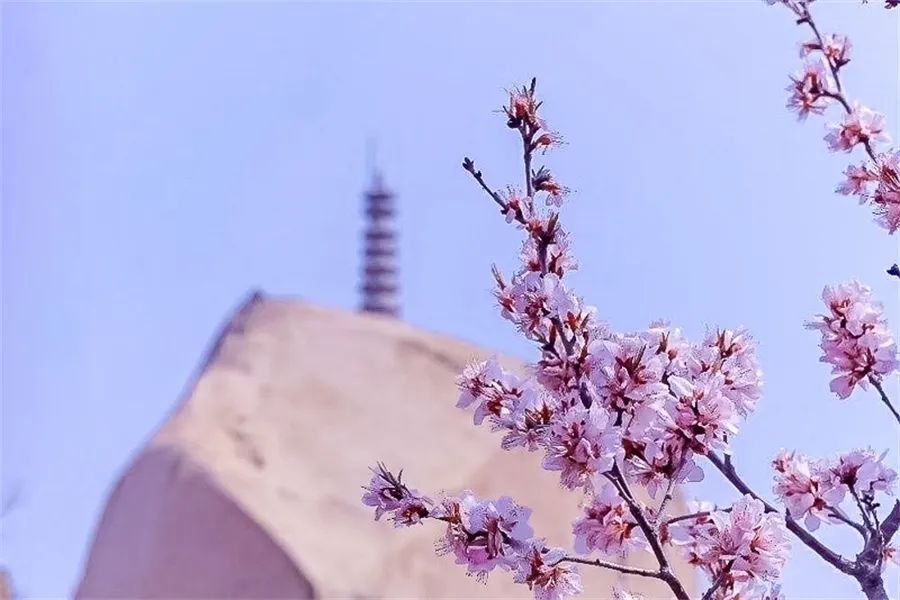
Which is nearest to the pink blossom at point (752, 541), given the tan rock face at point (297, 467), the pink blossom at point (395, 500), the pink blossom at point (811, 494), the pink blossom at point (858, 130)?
the pink blossom at point (811, 494)

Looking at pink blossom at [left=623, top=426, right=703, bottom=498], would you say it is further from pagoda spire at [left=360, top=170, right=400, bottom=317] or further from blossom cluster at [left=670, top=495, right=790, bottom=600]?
pagoda spire at [left=360, top=170, right=400, bottom=317]

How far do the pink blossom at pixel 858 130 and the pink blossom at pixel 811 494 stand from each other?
0.37m

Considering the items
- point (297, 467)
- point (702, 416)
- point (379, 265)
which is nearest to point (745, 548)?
point (702, 416)

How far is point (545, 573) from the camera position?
87cm

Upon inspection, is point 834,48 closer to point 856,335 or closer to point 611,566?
point 856,335

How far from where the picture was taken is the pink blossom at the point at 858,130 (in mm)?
1145

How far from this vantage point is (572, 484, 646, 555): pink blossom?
914 mm

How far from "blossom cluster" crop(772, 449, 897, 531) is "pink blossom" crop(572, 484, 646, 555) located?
0.47 feet

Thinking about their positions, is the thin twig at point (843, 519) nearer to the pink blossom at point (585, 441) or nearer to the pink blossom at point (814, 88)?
the pink blossom at point (585, 441)

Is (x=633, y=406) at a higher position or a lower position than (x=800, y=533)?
higher

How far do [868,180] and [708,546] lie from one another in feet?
1.35

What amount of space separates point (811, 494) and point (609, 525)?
0.18 m

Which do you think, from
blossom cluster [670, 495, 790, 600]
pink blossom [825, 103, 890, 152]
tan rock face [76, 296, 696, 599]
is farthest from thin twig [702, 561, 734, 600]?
tan rock face [76, 296, 696, 599]

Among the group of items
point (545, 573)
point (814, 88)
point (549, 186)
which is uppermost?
point (814, 88)
